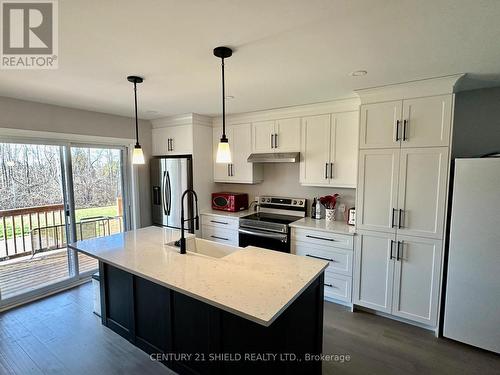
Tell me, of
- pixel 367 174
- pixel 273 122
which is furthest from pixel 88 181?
pixel 367 174

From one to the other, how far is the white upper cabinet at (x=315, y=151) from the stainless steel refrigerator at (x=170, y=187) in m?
1.69

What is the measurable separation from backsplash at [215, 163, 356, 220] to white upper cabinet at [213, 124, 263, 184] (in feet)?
0.54

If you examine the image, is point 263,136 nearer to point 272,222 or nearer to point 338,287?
point 272,222

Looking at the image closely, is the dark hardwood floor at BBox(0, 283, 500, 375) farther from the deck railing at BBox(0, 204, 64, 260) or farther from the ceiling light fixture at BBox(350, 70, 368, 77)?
the ceiling light fixture at BBox(350, 70, 368, 77)

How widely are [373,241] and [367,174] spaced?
2.38ft

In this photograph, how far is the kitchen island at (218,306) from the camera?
1512 millimetres

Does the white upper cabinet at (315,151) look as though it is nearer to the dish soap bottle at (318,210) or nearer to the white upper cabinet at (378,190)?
the dish soap bottle at (318,210)

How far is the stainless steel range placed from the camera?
330 cm

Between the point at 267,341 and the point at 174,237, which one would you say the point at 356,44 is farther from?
the point at 174,237

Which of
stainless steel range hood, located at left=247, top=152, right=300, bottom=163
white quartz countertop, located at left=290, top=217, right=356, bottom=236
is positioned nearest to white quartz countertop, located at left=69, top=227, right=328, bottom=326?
white quartz countertop, located at left=290, top=217, right=356, bottom=236

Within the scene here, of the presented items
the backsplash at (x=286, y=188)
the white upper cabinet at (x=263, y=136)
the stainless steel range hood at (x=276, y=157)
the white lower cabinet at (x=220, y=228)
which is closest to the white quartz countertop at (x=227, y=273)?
the white lower cabinet at (x=220, y=228)

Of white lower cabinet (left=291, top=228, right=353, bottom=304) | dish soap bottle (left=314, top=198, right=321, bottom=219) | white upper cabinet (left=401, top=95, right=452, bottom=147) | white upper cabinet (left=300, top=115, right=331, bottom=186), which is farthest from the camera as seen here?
dish soap bottle (left=314, top=198, right=321, bottom=219)

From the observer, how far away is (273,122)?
3.62m

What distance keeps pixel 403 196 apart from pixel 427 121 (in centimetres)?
74
